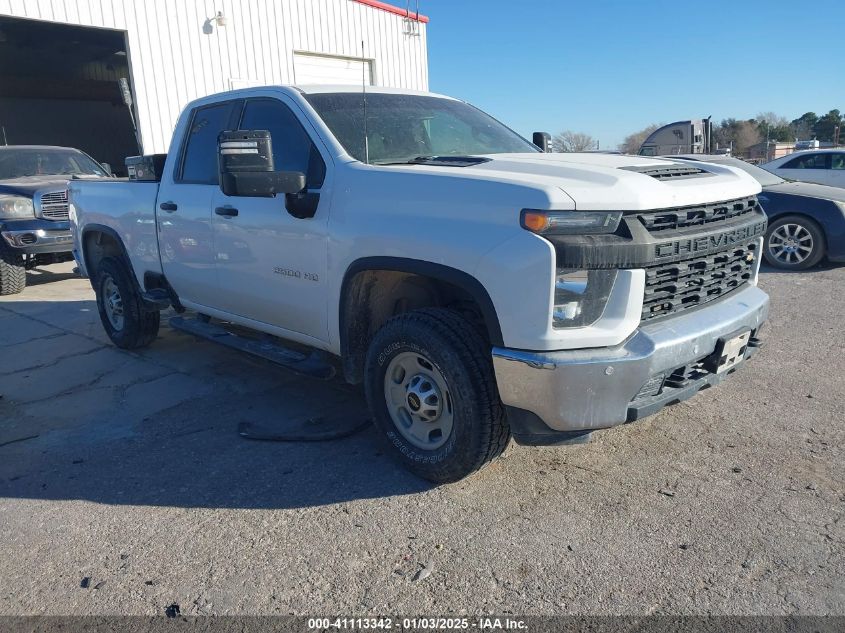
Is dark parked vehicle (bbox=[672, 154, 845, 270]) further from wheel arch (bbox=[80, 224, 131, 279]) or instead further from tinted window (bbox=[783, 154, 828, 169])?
wheel arch (bbox=[80, 224, 131, 279])

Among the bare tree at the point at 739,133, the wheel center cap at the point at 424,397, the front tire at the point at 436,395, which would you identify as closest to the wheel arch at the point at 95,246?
the front tire at the point at 436,395

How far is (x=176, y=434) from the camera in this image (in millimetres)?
4184

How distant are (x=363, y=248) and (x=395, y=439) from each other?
989 millimetres

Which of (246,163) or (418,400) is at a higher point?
(246,163)

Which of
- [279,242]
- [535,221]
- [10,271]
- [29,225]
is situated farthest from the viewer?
[29,225]

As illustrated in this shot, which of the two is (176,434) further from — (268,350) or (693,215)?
(693,215)

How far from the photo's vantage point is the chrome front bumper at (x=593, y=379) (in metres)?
2.74

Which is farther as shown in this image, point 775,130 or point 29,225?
point 775,130

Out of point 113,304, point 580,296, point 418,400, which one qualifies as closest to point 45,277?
point 113,304

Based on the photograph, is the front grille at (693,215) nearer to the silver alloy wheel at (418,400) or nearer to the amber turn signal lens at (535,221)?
the amber turn signal lens at (535,221)

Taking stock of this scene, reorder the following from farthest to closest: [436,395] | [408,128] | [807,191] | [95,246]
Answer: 1. [807,191]
2. [95,246]
3. [408,128]
4. [436,395]

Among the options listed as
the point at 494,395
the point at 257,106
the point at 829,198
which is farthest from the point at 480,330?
the point at 829,198

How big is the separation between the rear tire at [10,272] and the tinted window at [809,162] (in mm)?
13517

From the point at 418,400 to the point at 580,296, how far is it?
102cm
